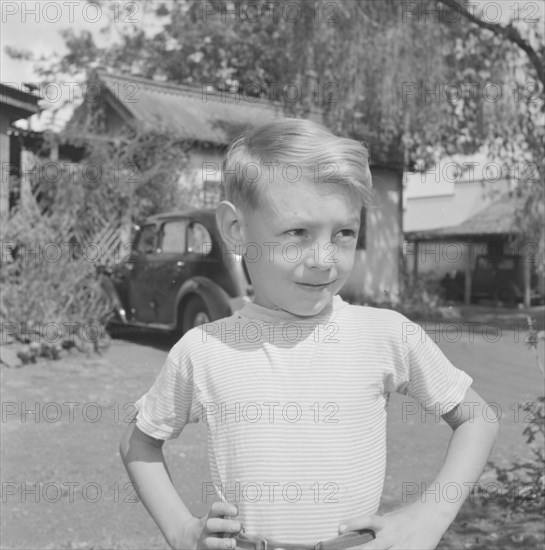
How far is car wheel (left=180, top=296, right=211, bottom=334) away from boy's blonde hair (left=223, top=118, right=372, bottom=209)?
7.81 metres

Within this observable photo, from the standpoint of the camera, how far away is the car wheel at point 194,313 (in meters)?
9.38

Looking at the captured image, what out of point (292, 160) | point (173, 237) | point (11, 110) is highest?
point (11, 110)

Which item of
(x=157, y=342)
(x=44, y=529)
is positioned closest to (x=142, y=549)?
(x=44, y=529)

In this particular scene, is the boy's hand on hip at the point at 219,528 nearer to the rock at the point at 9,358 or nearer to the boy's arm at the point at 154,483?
the boy's arm at the point at 154,483

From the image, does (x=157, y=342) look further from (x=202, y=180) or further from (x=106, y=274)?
(x=202, y=180)

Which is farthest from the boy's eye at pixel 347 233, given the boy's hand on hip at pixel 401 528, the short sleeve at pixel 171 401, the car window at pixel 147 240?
the car window at pixel 147 240

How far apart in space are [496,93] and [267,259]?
1340 centimetres

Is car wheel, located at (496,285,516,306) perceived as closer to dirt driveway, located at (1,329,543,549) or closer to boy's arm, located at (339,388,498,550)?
dirt driveway, located at (1,329,543,549)

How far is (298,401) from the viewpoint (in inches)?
57.0

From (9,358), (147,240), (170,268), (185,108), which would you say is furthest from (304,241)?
(185,108)

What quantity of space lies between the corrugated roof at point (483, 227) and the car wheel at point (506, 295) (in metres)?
1.95

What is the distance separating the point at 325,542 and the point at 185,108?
16981 mm

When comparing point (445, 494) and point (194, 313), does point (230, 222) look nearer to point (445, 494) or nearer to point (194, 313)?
point (445, 494)

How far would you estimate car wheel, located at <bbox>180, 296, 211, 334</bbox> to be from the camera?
30.8 feet
